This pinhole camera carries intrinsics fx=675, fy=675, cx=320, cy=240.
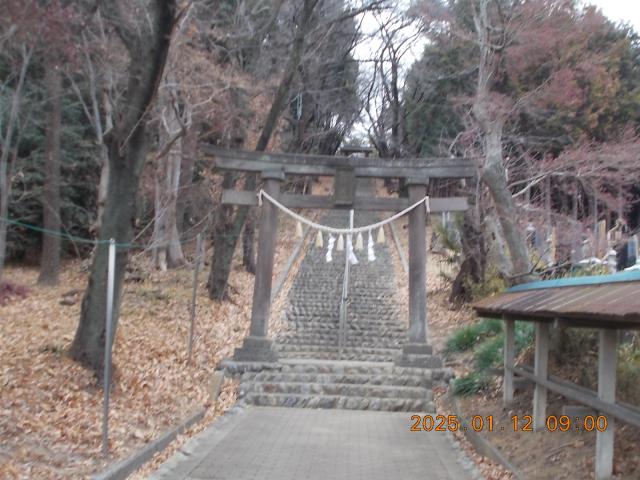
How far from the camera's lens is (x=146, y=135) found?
10.3m

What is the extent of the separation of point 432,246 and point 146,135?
20.5 metres

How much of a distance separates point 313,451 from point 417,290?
645 cm

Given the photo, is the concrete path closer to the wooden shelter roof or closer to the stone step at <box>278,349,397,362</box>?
the wooden shelter roof

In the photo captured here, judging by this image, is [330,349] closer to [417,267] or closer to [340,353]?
Answer: [340,353]

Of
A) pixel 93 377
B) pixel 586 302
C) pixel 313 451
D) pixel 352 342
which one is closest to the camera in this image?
pixel 586 302

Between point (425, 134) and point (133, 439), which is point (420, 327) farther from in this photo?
point (425, 134)

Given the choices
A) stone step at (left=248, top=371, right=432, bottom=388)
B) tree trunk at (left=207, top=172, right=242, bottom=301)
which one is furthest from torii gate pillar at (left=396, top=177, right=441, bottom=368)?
tree trunk at (left=207, top=172, right=242, bottom=301)

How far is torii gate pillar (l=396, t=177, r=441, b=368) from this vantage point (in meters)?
14.0

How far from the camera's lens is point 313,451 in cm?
893

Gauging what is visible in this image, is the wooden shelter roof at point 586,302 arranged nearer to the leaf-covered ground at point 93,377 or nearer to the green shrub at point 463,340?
the leaf-covered ground at point 93,377

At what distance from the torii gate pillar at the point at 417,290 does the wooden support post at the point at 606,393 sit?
25.8 ft

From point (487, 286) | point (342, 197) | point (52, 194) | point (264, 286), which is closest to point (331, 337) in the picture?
point (264, 286)

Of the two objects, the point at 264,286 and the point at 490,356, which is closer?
the point at 490,356

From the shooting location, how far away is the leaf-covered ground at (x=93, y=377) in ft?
23.6
